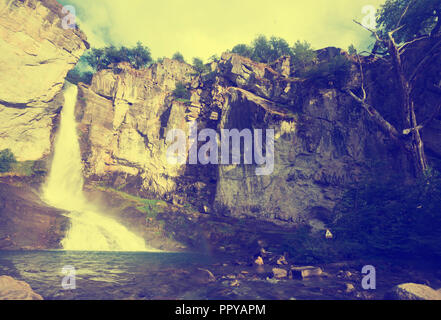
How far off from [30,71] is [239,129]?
30.7m

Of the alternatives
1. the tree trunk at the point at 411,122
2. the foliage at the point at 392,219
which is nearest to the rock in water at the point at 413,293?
the foliage at the point at 392,219

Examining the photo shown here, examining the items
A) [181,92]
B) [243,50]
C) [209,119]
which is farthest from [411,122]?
[243,50]

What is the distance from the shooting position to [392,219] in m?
16.7

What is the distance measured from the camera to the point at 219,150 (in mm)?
33281

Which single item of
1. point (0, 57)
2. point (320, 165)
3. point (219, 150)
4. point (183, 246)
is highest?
point (0, 57)

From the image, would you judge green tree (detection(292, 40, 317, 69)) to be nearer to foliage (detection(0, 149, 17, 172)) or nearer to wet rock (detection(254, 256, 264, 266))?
wet rock (detection(254, 256, 264, 266))

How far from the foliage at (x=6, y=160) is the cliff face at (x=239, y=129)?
8440 mm

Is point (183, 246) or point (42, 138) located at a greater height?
point (42, 138)

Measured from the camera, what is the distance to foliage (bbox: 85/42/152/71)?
45.3 m

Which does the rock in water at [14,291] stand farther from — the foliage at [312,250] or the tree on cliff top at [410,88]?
the tree on cliff top at [410,88]

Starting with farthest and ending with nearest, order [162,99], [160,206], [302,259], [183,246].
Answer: [162,99] < [160,206] < [183,246] < [302,259]

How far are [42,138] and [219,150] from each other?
26262 mm

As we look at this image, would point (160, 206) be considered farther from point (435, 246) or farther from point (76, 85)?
point (435, 246)

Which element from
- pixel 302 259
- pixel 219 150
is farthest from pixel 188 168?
pixel 302 259
